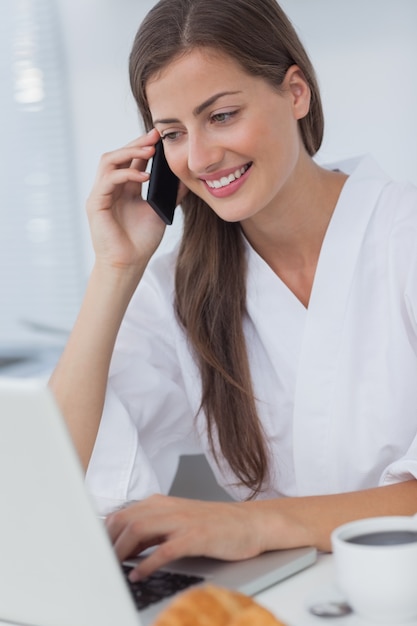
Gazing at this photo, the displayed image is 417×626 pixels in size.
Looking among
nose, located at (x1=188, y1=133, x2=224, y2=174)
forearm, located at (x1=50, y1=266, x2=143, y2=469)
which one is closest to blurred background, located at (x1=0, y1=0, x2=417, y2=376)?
forearm, located at (x1=50, y1=266, x2=143, y2=469)

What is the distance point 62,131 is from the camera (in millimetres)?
3766

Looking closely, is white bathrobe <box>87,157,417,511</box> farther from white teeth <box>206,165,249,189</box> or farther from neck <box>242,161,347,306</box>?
white teeth <box>206,165,249,189</box>

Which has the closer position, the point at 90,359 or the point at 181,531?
Answer: the point at 181,531

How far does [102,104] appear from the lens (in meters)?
3.59

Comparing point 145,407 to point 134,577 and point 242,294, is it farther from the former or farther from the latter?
point 134,577

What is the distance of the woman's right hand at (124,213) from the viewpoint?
1659 mm

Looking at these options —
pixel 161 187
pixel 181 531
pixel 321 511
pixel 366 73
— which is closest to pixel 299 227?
pixel 161 187

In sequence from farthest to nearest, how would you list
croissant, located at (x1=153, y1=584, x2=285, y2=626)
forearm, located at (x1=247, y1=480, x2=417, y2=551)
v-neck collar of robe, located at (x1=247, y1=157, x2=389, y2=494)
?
v-neck collar of robe, located at (x1=247, y1=157, x2=389, y2=494) → forearm, located at (x1=247, y1=480, x2=417, y2=551) → croissant, located at (x1=153, y1=584, x2=285, y2=626)

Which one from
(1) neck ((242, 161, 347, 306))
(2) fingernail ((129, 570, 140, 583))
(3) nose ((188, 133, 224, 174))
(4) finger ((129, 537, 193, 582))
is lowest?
(2) fingernail ((129, 570, 140, 583))

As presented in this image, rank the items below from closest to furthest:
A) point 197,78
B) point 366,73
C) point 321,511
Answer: point 321,511, point 197,78, point 366,73

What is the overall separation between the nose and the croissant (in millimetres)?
898

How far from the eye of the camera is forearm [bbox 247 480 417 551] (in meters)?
1.06

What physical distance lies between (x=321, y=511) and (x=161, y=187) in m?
0.73

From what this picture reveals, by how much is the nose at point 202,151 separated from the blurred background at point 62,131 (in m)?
1.42
